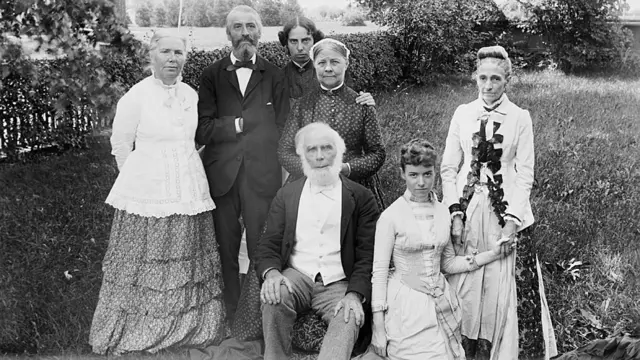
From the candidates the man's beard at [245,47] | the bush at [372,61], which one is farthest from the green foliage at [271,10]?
the man's beard at [245,47]

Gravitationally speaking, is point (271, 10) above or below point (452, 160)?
above

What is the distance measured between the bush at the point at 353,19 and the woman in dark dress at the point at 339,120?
704 cm

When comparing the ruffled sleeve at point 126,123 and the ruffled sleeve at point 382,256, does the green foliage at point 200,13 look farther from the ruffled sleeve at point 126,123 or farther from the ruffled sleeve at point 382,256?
the ruffled sleeve at point 382,256

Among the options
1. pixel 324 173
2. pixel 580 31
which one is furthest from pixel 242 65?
pixel 580 31

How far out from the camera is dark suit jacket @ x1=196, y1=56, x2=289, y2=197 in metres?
4.16

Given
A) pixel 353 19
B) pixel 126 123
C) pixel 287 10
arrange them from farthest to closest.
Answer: pixel 353 19 < pixel 287 10 < pixel 126 123

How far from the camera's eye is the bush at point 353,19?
A: 10.9 m

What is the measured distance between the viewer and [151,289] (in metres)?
3.95

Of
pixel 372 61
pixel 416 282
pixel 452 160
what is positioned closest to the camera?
pixel 416 282

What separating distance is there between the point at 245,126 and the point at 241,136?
6 cm

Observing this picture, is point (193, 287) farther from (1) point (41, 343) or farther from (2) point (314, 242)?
(1) point (41, 343)

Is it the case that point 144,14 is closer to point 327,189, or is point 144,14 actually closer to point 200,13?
point 200,13

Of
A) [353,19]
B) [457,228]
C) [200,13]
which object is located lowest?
[457,228]

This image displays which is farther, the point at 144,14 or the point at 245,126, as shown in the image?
the point at 144,14
